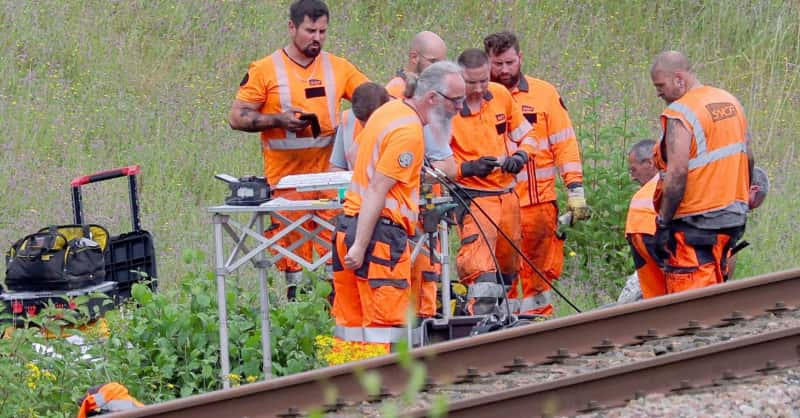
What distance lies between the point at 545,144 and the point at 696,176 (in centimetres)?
206

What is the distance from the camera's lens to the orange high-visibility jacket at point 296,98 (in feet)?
30.4

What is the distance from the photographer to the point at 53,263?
27.3 feet

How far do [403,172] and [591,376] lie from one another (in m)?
1.71

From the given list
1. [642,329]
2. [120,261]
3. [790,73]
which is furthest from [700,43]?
[642,329]

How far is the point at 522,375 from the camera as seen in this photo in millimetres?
6285

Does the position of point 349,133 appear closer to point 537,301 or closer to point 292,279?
point 292,279

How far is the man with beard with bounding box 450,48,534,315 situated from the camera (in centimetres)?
880

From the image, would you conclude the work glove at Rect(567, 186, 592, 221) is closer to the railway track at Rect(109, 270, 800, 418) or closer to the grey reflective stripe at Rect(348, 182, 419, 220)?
the grey reflective stripe at Rect(348, 182, 419, 220)

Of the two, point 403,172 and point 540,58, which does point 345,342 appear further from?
point 540,58

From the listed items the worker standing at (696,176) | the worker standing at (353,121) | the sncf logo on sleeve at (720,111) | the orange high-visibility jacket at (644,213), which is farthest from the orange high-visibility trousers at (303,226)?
the sncf logo on sleeve at (720,111)

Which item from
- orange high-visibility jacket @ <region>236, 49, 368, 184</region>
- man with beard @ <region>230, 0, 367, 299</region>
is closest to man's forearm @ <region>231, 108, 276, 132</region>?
man with beard @ <region>230, 0, 367, 299</region>

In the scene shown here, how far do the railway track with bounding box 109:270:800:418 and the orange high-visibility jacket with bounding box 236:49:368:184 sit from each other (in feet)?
A: 11.1

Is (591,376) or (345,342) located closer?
(591,376)

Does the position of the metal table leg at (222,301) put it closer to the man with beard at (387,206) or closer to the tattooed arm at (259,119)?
the man with beard at (387,206)
